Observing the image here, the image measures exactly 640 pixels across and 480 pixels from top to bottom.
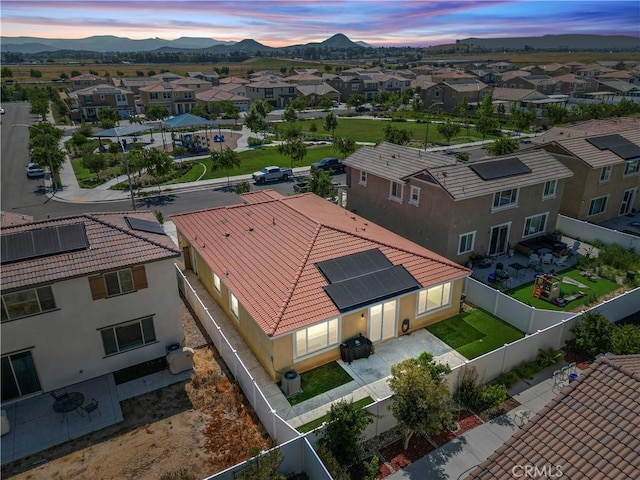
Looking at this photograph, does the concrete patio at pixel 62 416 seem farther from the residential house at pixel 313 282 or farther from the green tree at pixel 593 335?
the green tree at pixel 593 335

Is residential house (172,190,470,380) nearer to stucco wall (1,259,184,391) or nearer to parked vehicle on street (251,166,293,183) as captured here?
stucco wall (1,259,184,391)

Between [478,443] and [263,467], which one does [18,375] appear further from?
[478,443]

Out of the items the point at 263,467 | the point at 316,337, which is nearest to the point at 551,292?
the point at 316,337

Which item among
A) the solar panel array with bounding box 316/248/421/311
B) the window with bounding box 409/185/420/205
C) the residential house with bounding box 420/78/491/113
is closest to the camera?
the solar panel array with bounding box 316/248/421/311

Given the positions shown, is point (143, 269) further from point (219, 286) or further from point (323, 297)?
point (323, 297)

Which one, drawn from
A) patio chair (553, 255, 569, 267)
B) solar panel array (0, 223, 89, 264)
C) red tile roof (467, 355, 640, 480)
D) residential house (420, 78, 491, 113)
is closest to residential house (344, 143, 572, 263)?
patio chair (553, 255, 569, 267)

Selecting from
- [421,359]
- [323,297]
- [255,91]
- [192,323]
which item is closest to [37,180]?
[192,323]
